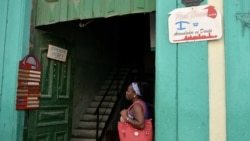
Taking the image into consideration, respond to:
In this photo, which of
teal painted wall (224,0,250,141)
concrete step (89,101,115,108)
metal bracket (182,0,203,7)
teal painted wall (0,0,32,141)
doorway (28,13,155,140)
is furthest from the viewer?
concrete step (89,101,115,108)

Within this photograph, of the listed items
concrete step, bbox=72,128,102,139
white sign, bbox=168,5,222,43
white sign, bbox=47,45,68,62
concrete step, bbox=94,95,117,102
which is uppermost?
white sign, bbox=168,5,222,43

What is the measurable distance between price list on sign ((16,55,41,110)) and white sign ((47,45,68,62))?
1.07ft

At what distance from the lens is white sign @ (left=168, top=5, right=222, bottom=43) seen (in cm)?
365

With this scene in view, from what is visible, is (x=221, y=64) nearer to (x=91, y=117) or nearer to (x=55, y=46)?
(x=55, y=46)

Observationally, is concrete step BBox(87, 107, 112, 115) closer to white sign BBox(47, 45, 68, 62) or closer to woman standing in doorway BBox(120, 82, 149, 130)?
white sign BBox(47, 45, 68, 62)

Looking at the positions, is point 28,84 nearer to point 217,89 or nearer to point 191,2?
point 191,2

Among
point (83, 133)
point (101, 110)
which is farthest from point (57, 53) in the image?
point (101, 110)

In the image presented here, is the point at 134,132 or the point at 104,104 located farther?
the point at 104,104

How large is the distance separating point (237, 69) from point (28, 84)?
9.39 feet

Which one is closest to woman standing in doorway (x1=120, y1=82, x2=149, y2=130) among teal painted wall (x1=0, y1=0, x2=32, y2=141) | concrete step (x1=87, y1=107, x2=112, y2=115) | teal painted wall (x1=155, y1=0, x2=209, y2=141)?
teal painted wall (x1=155, y1=0, x2=209, y2=141)

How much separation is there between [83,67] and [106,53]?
1.49 m

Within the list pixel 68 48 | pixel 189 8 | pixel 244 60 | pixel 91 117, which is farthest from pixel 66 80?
pixel 244 60

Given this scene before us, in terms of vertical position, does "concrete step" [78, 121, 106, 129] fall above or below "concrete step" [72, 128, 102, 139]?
above

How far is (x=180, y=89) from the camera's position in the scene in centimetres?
372
